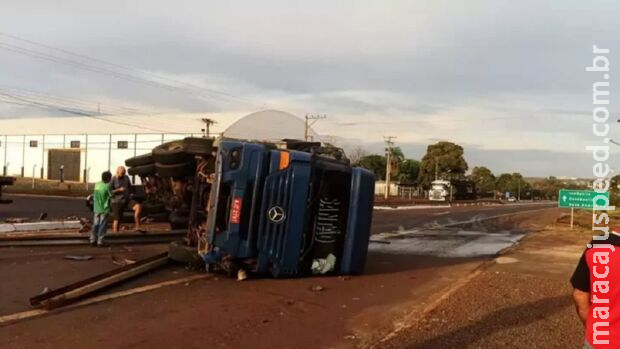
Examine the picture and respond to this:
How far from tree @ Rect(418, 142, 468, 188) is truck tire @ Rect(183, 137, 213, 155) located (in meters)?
103

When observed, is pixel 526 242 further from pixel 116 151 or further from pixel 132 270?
pixel 116 151

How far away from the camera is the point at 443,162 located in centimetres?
11431

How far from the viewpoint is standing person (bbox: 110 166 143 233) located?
15242mm

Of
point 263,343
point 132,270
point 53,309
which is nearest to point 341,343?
point 263,343

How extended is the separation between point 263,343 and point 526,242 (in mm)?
15295

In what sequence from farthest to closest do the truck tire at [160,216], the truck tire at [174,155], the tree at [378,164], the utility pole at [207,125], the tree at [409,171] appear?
the tree at [409,171] < the tree at [378,164] < the utility pole at [207,125] < the truck tire at [160,216] < the truck tire at [174,155]

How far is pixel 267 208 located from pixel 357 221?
5.78 ft

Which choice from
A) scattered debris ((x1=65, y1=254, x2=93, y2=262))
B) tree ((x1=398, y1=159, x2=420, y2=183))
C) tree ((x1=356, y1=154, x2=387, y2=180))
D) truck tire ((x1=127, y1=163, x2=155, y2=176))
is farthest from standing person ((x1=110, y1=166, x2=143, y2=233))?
tree ((x1=398, y1=159, x2=420, y2=183))

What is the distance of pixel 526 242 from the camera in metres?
20.0

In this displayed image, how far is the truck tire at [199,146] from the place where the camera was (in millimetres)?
11359

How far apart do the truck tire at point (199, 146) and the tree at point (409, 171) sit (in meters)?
105

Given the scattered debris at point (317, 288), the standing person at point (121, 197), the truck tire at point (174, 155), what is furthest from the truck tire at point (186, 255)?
the standing person at point (121, 197)

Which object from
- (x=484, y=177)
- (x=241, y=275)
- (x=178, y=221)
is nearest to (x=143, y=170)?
(x=178, y=221)

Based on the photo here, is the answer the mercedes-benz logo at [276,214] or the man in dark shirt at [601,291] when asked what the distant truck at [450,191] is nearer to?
the mercedes-benz logo at [276,214]
